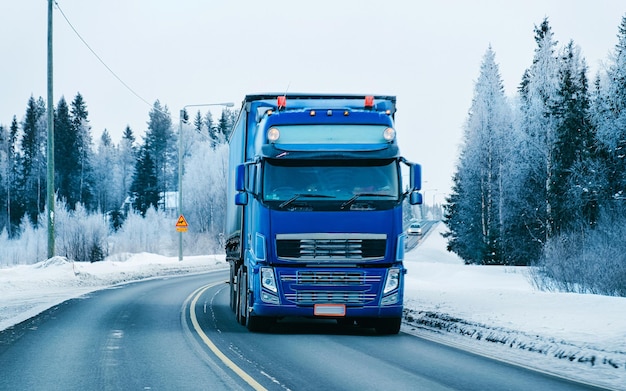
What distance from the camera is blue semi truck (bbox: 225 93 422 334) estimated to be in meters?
12.8

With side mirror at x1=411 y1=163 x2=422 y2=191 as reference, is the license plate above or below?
below

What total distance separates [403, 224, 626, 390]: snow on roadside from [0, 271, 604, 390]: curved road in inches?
28.3

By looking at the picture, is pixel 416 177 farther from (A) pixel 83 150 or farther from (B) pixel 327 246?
(A) pixel 83 150

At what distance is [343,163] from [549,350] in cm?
448

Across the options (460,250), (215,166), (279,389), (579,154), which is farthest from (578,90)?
(215,166)

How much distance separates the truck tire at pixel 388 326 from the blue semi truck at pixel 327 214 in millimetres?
434

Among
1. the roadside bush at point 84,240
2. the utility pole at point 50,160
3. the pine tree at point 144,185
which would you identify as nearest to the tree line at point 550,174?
the utility pole at point 50,160

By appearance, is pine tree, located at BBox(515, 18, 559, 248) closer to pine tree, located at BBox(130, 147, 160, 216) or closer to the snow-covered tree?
the snow-covered tree

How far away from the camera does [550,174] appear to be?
43.0 meters

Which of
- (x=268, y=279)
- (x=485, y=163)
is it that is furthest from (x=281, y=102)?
(x=485, y=163)

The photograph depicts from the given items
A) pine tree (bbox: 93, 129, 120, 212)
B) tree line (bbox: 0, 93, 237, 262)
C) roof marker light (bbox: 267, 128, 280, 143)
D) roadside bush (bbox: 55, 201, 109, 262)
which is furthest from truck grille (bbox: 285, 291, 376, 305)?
pine tree (bbox: 93, 129, 120, 212)

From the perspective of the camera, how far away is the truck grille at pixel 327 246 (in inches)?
502

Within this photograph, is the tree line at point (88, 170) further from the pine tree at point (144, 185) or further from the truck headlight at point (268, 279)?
the truck headlight at point (268, 279)

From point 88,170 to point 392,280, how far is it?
318ft
